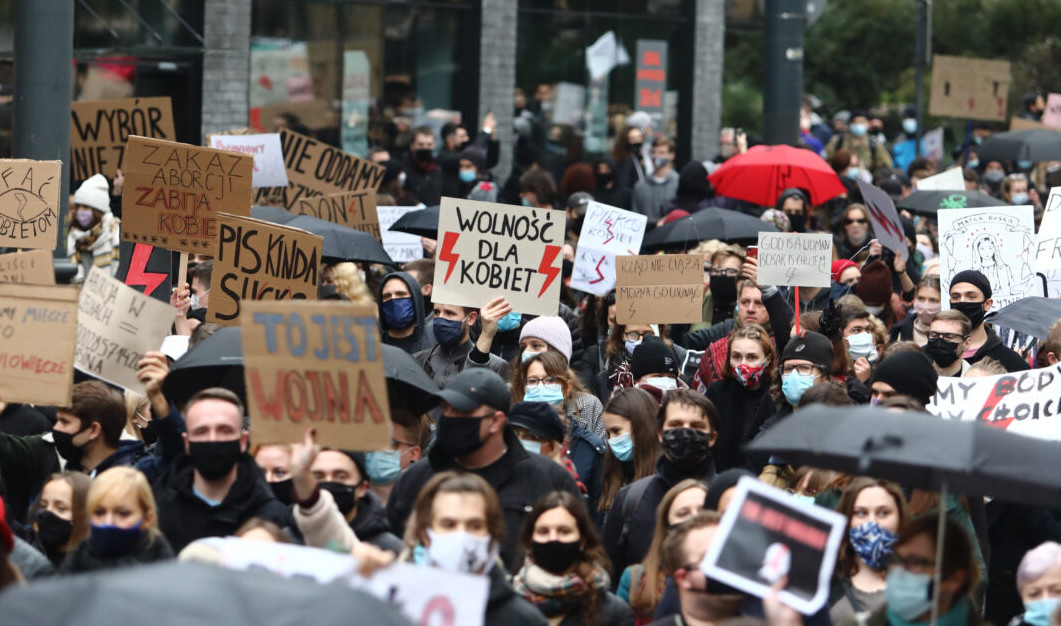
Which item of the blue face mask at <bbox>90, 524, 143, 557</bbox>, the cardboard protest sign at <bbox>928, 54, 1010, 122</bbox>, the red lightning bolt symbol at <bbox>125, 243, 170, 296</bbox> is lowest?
the blue face mask at <bbox>90, 524, 143, 557</bbox>

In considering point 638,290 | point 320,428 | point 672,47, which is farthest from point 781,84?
point 320,428

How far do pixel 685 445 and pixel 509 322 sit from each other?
2864 millimetres

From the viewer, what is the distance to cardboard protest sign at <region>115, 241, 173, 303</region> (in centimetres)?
913

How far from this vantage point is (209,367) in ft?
24.3

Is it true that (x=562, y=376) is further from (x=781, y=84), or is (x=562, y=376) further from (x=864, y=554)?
(x=781, y=84)

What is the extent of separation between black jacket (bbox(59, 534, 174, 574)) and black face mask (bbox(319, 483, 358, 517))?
687mm

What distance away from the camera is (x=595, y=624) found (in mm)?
5859

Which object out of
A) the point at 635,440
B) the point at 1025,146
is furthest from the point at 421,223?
the point at 1025,146

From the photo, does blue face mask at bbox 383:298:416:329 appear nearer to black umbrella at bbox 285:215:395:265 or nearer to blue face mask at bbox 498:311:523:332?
blue face mask at bbox 498:311:523:332

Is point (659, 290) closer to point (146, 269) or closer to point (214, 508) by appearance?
point (146, 269)

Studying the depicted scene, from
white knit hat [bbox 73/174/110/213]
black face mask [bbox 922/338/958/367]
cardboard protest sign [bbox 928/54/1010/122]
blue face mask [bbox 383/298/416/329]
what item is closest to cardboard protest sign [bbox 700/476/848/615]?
black face mask [bbox 922/338/958/367]

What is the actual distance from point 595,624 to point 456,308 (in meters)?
3.57

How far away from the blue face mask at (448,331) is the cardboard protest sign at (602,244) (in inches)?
90.6

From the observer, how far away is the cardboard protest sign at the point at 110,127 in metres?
11.8
